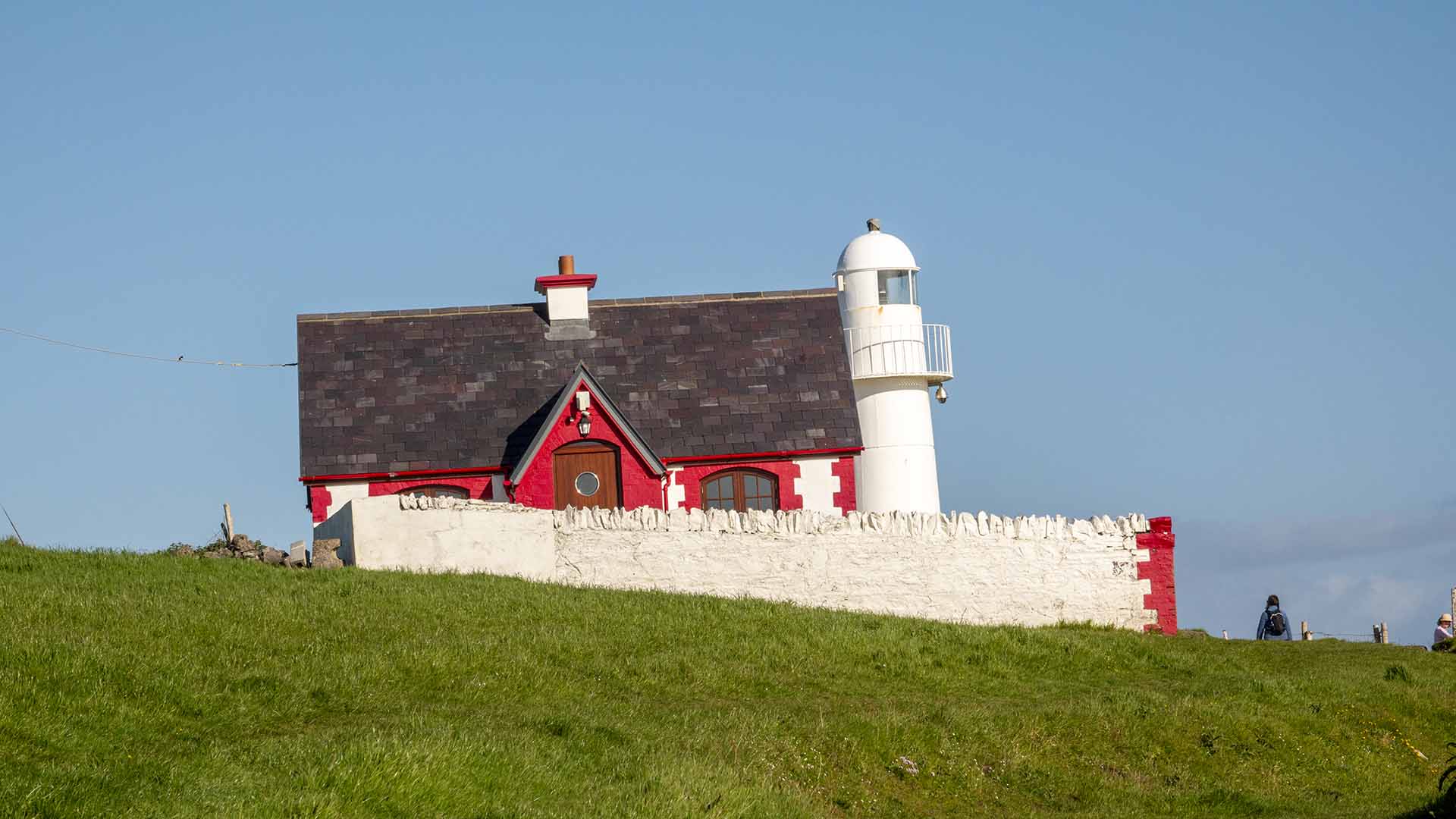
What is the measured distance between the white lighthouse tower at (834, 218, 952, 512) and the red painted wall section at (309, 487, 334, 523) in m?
11.4

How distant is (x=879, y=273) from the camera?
3662 centimetres

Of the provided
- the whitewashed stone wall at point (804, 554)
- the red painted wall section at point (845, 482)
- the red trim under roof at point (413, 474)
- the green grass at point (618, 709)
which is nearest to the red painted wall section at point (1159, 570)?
the whitewashed stone wall at point (804, 554)

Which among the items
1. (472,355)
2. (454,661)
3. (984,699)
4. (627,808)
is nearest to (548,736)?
(627,808)

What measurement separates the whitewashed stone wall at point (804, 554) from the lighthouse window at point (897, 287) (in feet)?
31.2

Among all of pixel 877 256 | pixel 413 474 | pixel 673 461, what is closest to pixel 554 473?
pixel 673 461

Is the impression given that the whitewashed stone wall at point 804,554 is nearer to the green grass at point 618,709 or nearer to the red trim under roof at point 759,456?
the green grass at point 618,709

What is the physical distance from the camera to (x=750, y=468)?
106 feet

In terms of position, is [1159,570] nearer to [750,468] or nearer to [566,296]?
[750,468]

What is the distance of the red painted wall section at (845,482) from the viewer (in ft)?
106

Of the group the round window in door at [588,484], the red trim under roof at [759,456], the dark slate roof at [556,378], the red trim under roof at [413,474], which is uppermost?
the dark slate roof at [556,378]

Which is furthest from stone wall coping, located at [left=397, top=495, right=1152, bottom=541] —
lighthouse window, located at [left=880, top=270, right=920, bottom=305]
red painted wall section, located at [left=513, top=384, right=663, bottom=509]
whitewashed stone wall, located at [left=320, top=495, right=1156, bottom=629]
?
lighthouse window, located at [left=880, top=270, right=920, bottom=305]

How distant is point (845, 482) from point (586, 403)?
5.62 meters

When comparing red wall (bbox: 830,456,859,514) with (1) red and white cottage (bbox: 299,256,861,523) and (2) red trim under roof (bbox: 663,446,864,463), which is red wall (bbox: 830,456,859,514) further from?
(2) red trim under roof (bbox: 663,446,864,463)

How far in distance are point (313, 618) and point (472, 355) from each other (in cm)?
1456
